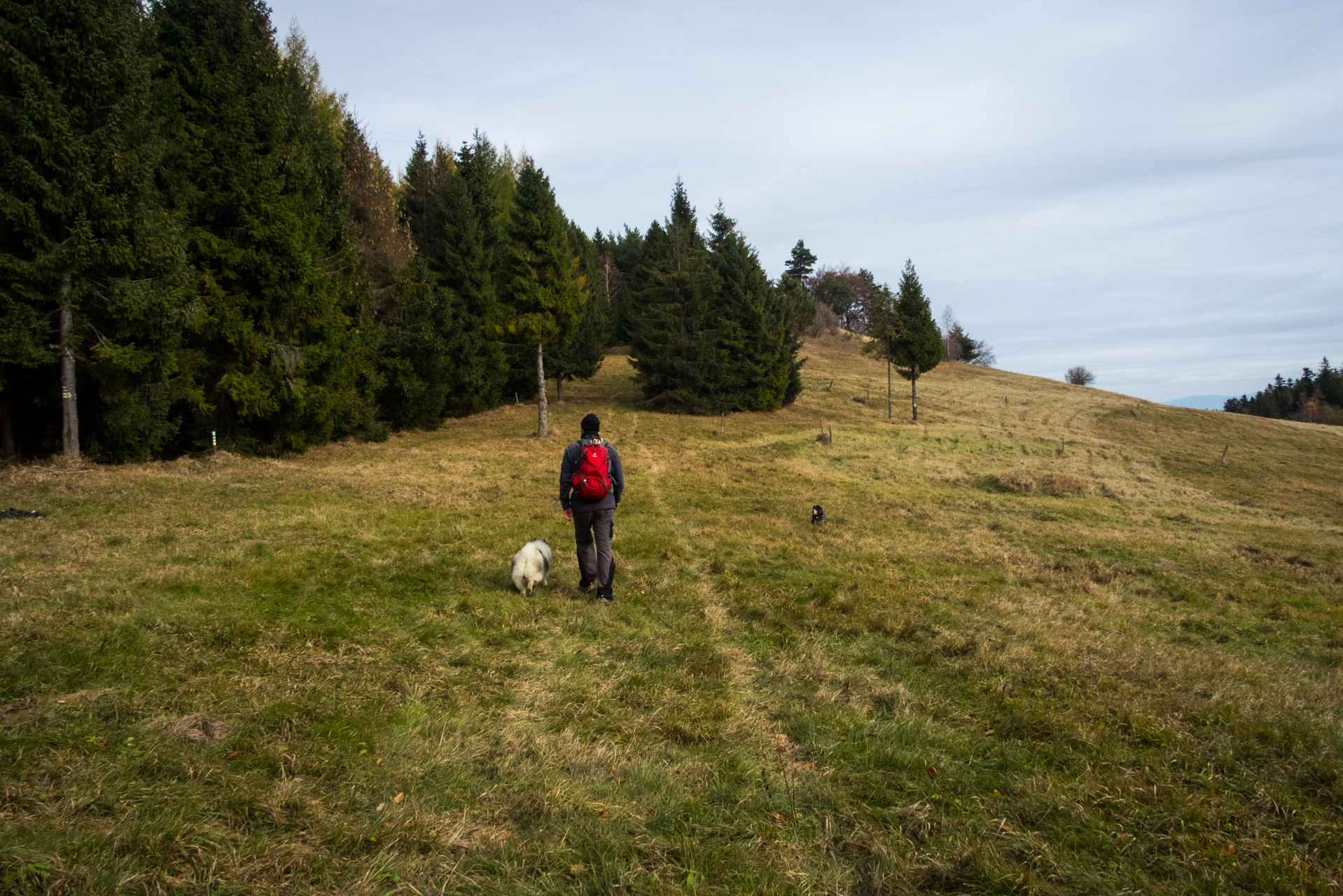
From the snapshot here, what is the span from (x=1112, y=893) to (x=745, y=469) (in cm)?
2059

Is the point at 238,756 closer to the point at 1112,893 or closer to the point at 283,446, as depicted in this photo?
the point at 1112,893

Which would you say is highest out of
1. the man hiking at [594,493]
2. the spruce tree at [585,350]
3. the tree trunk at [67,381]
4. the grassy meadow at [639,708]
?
the spruce tree at [585,350]

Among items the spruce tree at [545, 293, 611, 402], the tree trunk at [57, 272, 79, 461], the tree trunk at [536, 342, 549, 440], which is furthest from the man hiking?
the spruce tree at [545, 293, 611, 402]

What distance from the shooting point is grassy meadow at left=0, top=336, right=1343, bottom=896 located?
3.27 metres

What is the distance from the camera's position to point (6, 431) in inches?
593

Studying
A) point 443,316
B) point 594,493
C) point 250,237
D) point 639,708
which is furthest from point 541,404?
point 639,708

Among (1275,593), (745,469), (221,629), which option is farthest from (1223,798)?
(745,469)

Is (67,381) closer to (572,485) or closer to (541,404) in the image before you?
(572,485)

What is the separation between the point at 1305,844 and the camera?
3.58m

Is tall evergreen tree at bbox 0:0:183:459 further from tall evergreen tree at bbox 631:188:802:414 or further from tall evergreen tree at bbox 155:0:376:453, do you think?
tall evergreen tree at bbox 631:188:802:414

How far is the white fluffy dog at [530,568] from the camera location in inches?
329

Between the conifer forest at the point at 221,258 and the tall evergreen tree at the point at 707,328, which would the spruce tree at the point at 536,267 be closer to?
the conifer forest at the point at 221,258

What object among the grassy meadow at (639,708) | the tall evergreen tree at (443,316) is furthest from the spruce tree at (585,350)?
the grassy meadow at (639,708)

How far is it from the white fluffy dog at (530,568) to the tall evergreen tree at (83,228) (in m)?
12.3
